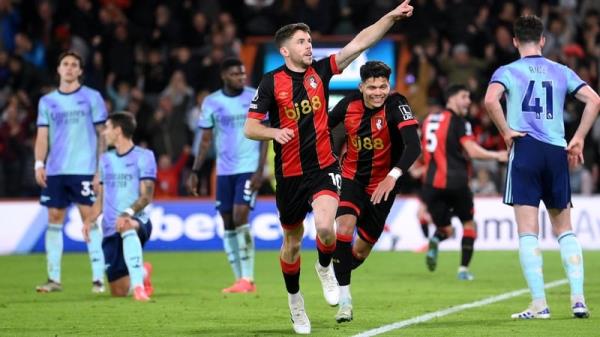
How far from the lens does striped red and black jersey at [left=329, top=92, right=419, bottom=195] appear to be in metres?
11.7

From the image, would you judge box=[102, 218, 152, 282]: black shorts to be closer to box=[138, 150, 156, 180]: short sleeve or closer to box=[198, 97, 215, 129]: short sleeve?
box=[138, 150, 156, 180]: short sleeve

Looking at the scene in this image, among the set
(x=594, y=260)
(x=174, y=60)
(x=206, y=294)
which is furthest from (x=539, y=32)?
(x=174, y=60)

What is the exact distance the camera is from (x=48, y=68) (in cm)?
2589

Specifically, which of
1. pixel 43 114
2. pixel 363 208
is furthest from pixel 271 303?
pixel 43 114

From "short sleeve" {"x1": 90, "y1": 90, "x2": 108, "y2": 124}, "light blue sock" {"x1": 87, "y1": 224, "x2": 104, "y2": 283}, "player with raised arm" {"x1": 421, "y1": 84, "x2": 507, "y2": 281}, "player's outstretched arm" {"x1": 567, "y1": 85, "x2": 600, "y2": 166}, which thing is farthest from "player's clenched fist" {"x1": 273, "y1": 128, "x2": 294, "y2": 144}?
"player with raised arm" {"x1": 421, "y1": 84, "x2": 507, "y2": 281}

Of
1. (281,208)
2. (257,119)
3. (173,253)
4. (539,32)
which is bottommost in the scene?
(173,253)

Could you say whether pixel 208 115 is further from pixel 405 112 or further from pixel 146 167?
pixel 405 112

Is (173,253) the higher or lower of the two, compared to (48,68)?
lower

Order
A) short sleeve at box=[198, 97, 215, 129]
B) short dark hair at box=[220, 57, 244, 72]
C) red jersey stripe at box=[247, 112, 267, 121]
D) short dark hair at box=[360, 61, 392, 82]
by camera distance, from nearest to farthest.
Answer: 1. red jersey stripe at box=[247, 112, 267, 121]
2. short dark hair at box=[360, 61, 392, 82]
3. short dark hair at box=[220, 57, 244, 72]
4. short sleeve at box=[198, 97, 215, 129]

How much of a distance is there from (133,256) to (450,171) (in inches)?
192

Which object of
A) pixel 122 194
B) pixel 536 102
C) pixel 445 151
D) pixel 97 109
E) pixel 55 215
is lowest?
pixel 55 215

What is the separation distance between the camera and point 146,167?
1390 cm

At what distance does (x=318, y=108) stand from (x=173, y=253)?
11.8m

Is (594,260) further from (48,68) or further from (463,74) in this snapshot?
(48,68)
